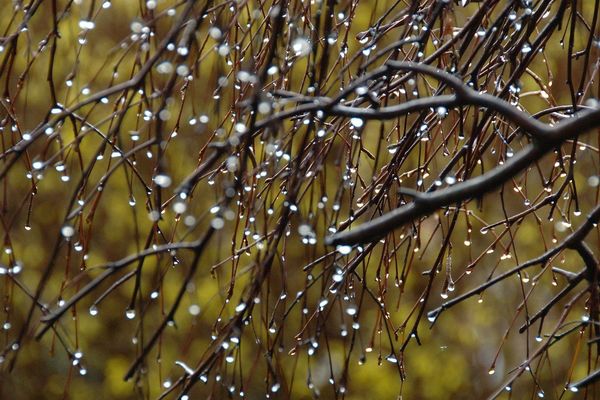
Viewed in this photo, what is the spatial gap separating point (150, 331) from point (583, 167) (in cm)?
238

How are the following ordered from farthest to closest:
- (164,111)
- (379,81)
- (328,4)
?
(379,81) < (328,4) < (164,111)

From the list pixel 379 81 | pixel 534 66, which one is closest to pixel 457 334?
pixel 534 66

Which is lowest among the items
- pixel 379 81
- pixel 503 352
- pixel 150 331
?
pixel 379 81

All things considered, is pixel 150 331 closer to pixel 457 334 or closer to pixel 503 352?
pixel 457 334

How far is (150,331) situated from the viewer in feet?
13.5

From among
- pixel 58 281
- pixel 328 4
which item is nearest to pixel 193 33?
pixel 328 4

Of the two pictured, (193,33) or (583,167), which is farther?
(583,167)

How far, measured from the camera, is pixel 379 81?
1.37m

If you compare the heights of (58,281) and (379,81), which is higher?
(58,281)

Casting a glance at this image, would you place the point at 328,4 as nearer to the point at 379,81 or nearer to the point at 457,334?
the point at 379,81

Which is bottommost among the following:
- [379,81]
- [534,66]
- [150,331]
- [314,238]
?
[314,238]

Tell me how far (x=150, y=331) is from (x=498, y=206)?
6.26ft

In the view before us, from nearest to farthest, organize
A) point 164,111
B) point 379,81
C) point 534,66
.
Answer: point 164,111 < point 379,81 < point 534,66

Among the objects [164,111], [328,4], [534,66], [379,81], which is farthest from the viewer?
[534,66]
